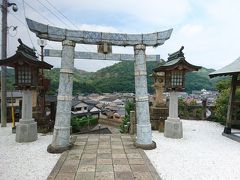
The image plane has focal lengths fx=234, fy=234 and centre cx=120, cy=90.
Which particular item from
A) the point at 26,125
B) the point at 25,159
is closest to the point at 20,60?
the point at 26,125

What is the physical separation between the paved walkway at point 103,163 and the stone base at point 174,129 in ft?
6.20

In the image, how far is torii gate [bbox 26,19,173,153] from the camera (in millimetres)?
7883

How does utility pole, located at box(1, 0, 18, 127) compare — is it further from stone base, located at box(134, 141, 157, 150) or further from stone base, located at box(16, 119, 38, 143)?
stone base, located at box(134, 141, 157, 150)

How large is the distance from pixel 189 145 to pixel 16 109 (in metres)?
10.4

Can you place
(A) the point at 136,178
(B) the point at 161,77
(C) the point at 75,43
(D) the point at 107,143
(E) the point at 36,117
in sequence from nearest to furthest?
(A) the point at 136,178
(C) the point at 75,43
(D) the point at 107,143
(E) the point at 36,117
(B) the point at 161,77

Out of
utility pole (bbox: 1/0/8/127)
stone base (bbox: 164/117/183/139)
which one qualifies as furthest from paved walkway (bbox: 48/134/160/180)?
utility pole (bbox: 1/0/8/127)

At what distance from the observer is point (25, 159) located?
6.97 meters

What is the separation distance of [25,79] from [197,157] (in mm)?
6742

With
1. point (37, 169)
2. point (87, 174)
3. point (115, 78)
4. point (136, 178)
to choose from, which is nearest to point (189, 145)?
point (136, 178)

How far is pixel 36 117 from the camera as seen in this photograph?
10.8 metres

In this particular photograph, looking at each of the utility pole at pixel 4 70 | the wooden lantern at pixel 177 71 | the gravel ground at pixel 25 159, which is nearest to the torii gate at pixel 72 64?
the gravel ground at pixel 25 159

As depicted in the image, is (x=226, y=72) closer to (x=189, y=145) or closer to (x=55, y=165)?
(x=189, y=145)

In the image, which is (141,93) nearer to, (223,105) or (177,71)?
(177,71)

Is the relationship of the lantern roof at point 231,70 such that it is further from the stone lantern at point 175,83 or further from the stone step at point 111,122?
the stone step at point 111,122
